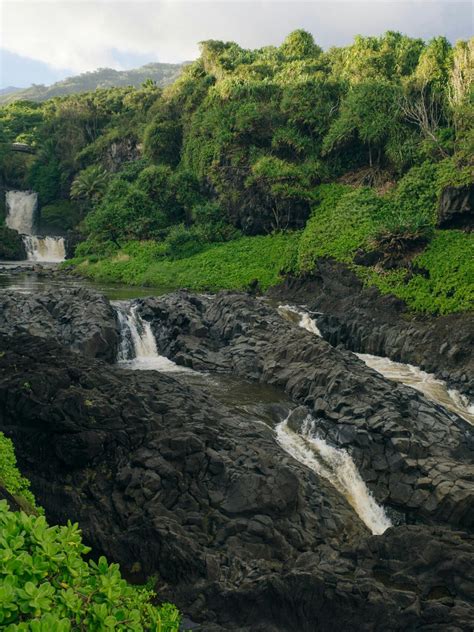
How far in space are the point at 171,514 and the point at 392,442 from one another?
7251mm

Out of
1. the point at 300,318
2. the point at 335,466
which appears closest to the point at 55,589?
the point at 335,466

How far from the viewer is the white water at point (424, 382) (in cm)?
2141

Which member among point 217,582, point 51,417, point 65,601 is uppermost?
point 65,601

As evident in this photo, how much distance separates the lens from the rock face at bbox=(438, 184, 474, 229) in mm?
32938

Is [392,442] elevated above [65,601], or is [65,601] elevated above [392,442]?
[65,601]

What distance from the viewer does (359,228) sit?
3734 cm

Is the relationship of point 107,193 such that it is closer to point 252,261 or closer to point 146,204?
point 146,204

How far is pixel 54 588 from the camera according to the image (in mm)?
4172

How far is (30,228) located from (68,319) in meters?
43.8

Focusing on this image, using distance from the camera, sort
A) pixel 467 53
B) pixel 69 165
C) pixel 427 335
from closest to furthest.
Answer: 1. pixel 427 335
2. pixel 467 53
3. pixel 69 165

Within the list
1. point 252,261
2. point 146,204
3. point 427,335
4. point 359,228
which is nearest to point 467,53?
point 359,228

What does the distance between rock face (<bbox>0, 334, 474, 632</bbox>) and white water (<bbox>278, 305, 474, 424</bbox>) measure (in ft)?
18.7

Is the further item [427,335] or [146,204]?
[146,204]

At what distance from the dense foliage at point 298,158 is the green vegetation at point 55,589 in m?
26.9
